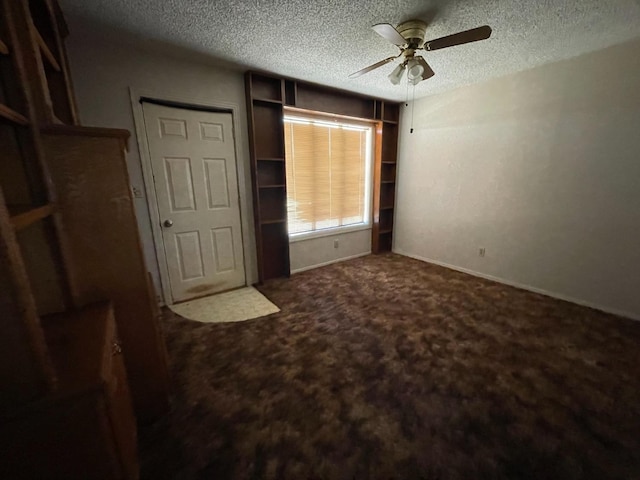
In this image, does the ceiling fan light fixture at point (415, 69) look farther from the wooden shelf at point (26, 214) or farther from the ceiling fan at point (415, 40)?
the wooden shelf at point (26, 214)

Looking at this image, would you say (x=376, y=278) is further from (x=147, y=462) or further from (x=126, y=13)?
(x=126, y=13)

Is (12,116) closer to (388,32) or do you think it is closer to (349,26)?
(388,32)

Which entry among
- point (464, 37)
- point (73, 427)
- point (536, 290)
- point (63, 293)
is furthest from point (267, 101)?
point (536, 290)

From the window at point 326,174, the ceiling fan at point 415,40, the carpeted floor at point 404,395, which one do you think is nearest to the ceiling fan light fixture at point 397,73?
the ceiling fan at point 415,40

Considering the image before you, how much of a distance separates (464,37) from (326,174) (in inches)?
91.0

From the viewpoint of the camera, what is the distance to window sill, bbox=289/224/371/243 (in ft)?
12.0

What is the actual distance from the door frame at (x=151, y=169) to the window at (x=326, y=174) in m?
0.65

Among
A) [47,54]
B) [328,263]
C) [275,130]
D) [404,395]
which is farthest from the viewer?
[328,263]

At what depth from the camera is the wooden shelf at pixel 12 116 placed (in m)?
0.82

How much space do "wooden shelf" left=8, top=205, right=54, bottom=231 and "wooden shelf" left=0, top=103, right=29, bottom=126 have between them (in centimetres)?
31

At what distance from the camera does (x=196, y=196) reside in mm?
2816

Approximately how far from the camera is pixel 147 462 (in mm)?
1270

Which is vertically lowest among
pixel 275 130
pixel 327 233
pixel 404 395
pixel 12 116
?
pixel 404 395

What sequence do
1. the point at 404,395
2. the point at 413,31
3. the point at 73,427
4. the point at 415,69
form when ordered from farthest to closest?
the point at 415,69, the point at 413,31, the point at 404,395, the point at 73,427
